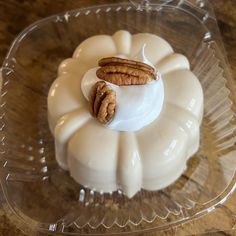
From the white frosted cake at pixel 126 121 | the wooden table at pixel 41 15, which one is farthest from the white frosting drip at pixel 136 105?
the wooden table at pixel 41 15

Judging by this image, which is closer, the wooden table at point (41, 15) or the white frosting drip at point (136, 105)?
the white frosting drip at point (136, 105)

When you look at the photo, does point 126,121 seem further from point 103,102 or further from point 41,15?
point 41,15

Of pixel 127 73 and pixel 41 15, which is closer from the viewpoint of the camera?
pixel 127 73

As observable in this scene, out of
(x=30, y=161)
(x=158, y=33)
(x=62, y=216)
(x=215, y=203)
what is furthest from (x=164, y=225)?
(x=158, y=33)

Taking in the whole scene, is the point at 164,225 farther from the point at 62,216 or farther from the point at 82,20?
the point at 82,20

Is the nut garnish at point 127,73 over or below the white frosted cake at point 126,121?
over

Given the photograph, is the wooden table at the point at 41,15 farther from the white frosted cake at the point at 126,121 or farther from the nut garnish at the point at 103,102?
the nut garnish at the point at 103,102

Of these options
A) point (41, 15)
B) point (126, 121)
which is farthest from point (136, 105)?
point (41, 15)
